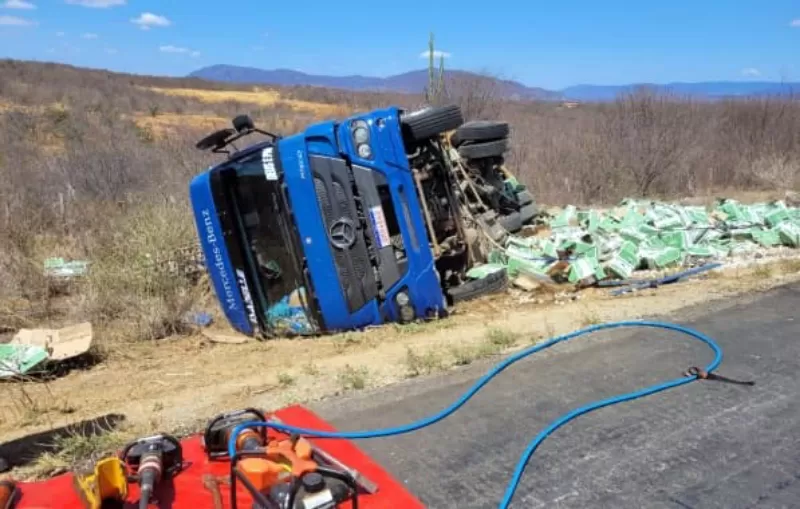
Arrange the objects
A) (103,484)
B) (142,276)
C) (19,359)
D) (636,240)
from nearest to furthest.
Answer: (103,484), (19,359), (142,276), (636,240)

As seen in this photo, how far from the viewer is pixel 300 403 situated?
4.82 m

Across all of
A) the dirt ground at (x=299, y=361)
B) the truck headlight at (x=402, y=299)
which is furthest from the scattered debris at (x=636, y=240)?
the truck headlight at (x=402, y=299)

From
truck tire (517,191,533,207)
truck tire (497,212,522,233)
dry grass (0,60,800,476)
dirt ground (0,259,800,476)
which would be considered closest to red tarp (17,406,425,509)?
dry grass (0,60,800,476)

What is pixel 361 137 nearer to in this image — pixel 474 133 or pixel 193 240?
pixel 474 133

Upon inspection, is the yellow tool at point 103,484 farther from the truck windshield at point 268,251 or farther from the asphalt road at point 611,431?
the truck windshield at point 268,251

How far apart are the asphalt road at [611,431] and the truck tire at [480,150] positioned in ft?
14.6

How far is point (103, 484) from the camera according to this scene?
258 cm

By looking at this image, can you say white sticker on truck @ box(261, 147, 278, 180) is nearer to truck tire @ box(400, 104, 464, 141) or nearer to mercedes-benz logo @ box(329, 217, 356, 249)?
mercedes-benz logo @ box(329, 217, 356, 249)

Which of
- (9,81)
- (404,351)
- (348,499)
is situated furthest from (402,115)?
(9,81)

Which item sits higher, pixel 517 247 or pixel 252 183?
pixel 252 183

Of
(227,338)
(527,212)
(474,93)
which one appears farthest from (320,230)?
(474,93)

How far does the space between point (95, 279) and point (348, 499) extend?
6.92m

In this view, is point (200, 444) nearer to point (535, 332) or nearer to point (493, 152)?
point (535, 332)

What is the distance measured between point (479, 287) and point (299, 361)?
8.99ft
